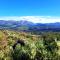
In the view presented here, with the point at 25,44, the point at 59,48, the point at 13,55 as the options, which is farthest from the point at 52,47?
the point at 13,55

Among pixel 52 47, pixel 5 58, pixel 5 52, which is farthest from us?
pixel 52 47

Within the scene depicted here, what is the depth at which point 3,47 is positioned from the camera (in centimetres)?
3325

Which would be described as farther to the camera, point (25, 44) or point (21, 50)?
point (25, 44)

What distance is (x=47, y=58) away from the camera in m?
30.2

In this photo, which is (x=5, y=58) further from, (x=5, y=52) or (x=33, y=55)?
(x=33, y=55)

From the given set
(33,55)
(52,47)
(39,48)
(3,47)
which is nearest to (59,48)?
(52,47)

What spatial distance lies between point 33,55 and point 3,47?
5.75 m

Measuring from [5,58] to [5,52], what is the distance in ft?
6.90

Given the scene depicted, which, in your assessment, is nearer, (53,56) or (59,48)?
(53,56)

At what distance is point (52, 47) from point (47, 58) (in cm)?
416

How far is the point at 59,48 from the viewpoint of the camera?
35.8 metres

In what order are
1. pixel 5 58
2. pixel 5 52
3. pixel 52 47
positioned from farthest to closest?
pixel 52 47, pixel 5 52, pixel 5 58

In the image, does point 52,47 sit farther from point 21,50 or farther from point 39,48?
point 21,50

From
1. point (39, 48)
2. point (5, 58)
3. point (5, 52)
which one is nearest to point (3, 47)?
point (5, 52)
